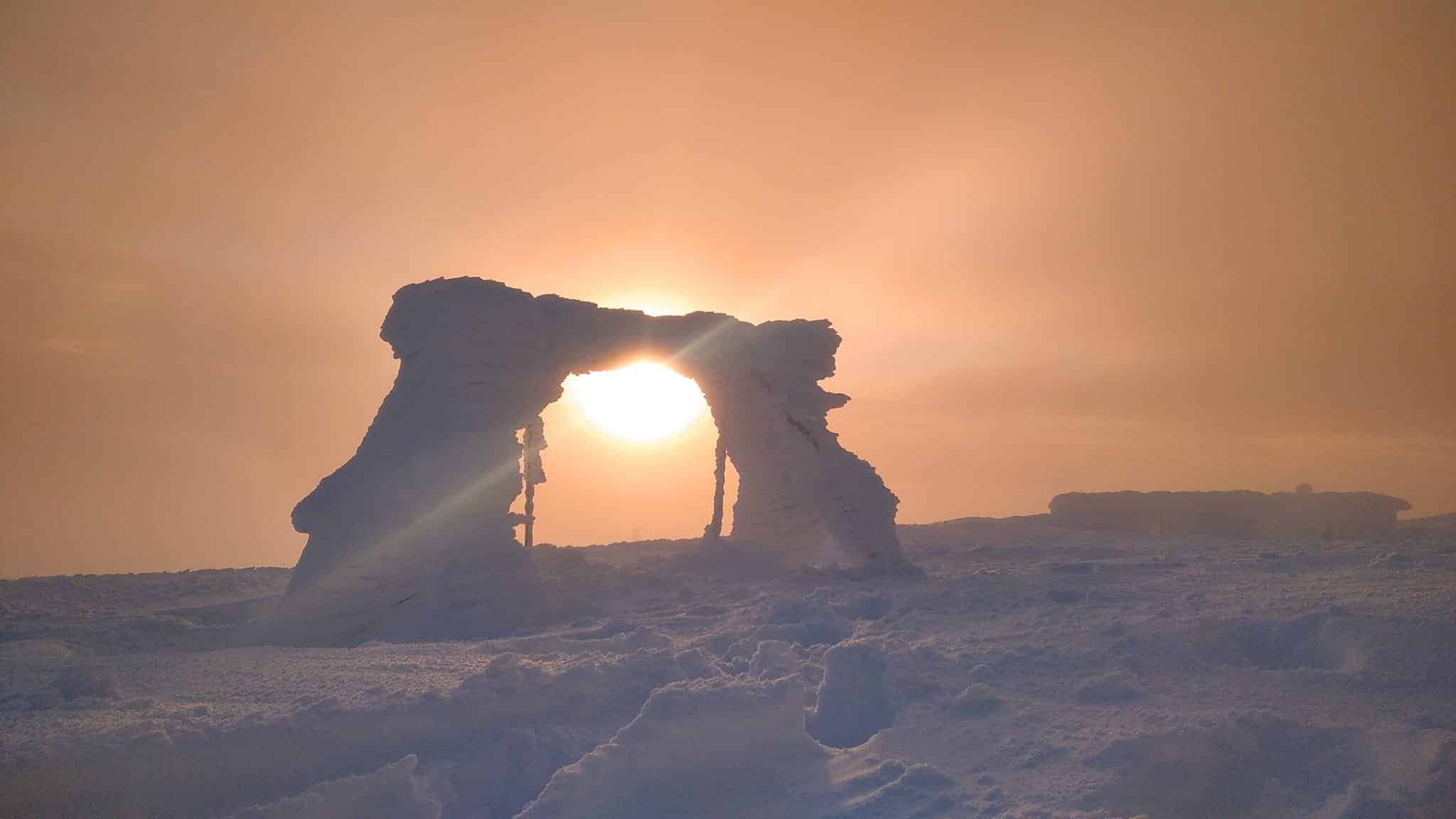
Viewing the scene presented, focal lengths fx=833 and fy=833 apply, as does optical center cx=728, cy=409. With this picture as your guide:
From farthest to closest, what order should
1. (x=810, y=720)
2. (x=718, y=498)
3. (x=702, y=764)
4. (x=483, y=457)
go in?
(x=718, y=498) < (x=483, y=457) < (x=810, y=720) < (x=702, y=764)

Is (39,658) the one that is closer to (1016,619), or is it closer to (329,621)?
(329,621)

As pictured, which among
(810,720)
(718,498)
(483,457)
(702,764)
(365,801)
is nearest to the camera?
(365,801)

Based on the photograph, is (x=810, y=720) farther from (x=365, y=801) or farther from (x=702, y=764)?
(x=365, y=801)

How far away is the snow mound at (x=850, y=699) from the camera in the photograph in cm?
627

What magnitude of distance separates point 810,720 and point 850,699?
14.3 inches

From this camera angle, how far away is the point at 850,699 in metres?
6.47

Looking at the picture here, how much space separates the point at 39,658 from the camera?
8.42 metres

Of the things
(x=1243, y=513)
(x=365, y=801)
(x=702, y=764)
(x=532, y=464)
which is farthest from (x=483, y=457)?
(x=1243, y=513)

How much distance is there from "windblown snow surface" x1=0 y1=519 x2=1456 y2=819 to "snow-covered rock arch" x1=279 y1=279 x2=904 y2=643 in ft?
10.7

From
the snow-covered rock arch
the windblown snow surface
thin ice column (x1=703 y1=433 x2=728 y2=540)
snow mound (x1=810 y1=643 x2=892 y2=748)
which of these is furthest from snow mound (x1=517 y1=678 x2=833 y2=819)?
thin ice column (x1=703 y1=433 x2=728 y2=540)

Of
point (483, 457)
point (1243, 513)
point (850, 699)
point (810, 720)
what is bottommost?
point (810, 720)

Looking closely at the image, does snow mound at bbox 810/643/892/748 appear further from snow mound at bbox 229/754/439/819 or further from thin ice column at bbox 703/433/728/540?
thin ice column at bbox 703/433/728/540

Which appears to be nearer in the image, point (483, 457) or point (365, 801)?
point (365, 801)

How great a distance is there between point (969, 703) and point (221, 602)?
44.8 feet
